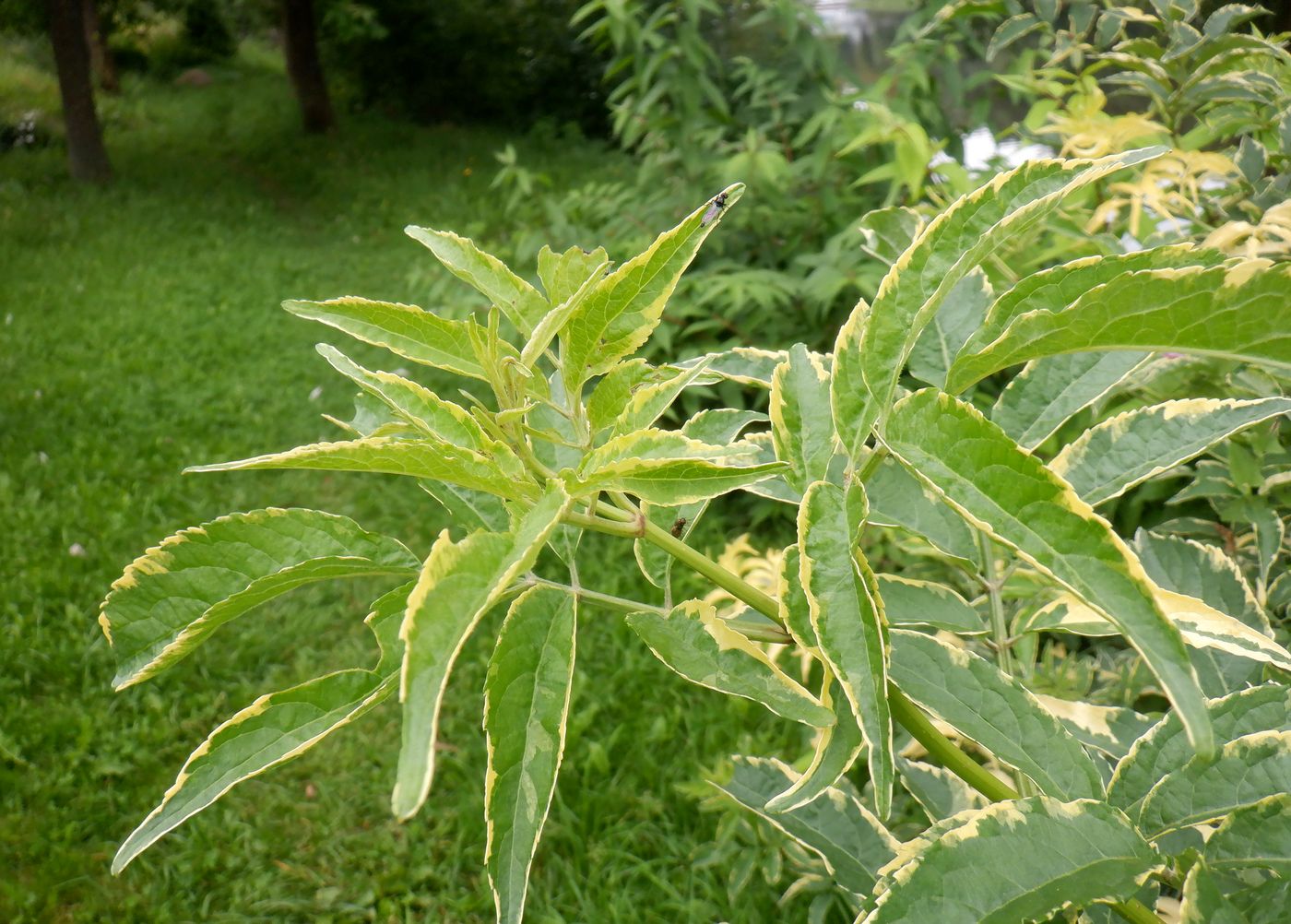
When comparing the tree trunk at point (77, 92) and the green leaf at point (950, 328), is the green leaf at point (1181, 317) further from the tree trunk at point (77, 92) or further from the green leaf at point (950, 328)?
the tree trunk at point (77, 92)

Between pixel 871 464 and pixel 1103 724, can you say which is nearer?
pixel 871 464

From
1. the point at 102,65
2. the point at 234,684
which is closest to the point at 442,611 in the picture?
the point at 234,684

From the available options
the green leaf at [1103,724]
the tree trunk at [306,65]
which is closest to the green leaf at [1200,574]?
the green leaf at [1103,724]

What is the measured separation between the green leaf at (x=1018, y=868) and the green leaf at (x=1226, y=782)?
0.37 ft

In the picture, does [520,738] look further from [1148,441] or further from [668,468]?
[1148,441]

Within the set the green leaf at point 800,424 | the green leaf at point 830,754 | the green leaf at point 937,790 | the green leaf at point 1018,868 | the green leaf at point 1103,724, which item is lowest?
the green leaf at point 937,790

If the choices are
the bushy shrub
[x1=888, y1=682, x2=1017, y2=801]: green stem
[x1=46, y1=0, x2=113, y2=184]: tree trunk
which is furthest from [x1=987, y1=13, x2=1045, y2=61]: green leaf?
[x1=46, y1=0, x2=113, y2=184]: tree trunk

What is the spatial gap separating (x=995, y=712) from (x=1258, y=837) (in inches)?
8.7

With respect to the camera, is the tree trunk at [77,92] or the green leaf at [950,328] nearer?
the green leaf at [950,328]

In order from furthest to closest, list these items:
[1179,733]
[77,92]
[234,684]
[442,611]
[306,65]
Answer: [306,65] < [77,92] < [234,684] < [1179,733] < [442,611]

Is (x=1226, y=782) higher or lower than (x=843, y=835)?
higher

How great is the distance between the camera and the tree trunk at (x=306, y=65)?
32.5 feet

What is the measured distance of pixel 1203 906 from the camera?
0.68 metres

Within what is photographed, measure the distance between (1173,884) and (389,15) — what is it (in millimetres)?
12212
